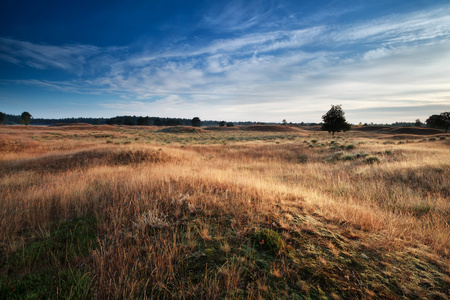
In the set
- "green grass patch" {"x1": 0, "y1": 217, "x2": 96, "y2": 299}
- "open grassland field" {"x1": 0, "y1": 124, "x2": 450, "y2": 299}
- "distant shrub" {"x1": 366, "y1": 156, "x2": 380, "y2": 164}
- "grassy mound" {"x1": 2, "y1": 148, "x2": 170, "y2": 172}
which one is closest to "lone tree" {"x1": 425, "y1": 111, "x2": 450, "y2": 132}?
"distant shrub" {"x1": 366, "y1": 156, "x2": 380, "y2": 164}

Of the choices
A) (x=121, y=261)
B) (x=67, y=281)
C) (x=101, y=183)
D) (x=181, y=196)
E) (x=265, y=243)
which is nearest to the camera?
(x=67, y=281)

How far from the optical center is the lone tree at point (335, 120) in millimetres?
46062

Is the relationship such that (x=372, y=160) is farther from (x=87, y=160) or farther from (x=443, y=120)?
(x=443, y=120)

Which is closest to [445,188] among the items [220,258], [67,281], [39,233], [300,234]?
[300,234]

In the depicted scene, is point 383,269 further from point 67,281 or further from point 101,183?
point 101,183

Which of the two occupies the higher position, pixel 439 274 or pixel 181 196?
pixel 181 196

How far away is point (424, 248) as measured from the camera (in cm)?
334

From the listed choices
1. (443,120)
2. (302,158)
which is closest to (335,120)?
(302,158)

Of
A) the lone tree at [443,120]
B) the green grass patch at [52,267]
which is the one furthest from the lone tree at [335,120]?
the green grass patch at [52,267]

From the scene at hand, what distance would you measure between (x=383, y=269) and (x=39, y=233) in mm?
6226

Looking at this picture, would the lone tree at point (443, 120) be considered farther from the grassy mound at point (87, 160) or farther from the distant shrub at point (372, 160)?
the grassy mound at point (87, 160)

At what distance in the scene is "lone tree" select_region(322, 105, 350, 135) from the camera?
46.1m

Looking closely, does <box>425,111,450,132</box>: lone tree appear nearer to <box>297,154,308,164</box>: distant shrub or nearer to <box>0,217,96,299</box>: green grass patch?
<box>297,154,308,164</box>: distant shrub

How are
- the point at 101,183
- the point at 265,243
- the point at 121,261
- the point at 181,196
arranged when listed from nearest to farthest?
the point at 121,261, the point at 265,243, the point at 181,196, the point at 101,183
